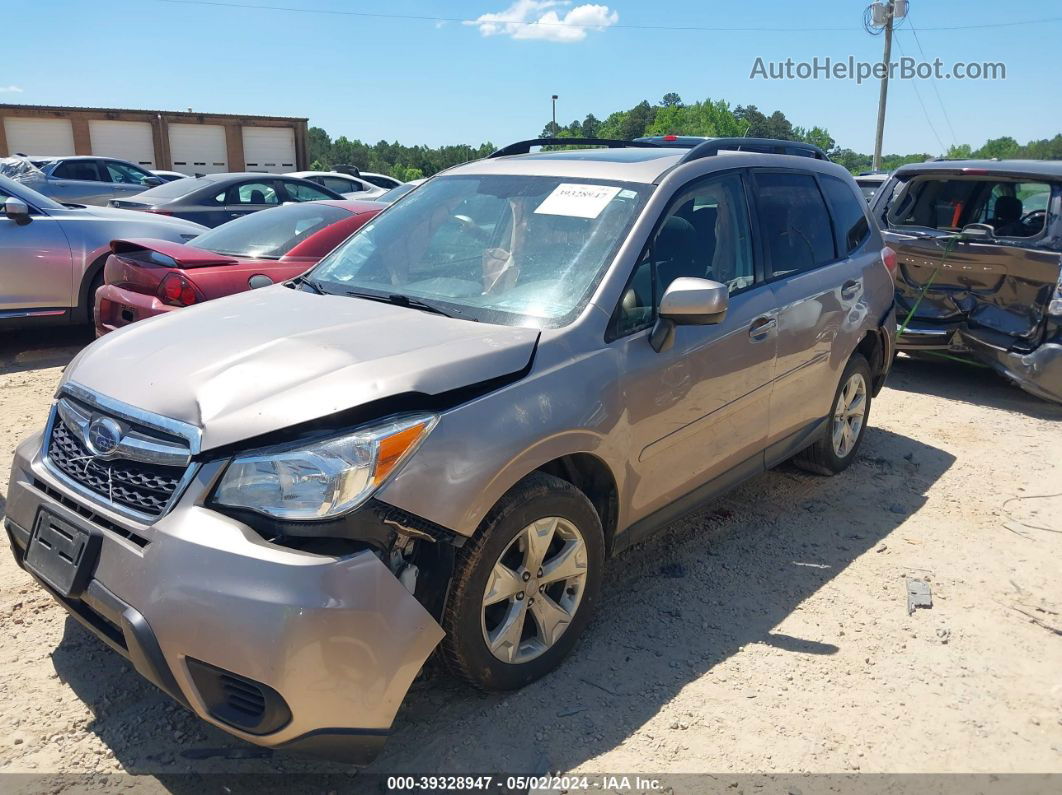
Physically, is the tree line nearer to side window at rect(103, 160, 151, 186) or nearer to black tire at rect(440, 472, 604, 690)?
side window at rect(103, 160, 151, 186)

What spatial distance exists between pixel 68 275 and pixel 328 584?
651 centimetres

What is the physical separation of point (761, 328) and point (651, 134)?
33.7m

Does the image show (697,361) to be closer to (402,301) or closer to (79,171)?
(402,301)

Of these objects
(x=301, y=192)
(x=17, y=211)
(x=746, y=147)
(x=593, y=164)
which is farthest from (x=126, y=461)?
(x=301, y=192)

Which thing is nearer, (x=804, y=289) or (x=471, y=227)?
(x=471, y=227)

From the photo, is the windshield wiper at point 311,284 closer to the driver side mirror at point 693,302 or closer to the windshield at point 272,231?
the driver side mirror at point 693,302

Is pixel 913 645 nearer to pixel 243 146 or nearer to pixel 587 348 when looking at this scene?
pixel 587 348

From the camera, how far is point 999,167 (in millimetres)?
7152

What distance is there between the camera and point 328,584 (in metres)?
2.30

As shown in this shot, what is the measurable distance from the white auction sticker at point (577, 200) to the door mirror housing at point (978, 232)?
4.87 m

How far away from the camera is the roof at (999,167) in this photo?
22.7 feet

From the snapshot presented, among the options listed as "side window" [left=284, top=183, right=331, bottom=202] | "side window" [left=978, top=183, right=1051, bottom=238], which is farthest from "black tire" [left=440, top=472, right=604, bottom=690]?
"side window" [left=284, top=183, right=331, bottom=202]

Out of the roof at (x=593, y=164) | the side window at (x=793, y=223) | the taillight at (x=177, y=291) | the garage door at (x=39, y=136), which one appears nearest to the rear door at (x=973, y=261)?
the side window at (x=793, y=223)

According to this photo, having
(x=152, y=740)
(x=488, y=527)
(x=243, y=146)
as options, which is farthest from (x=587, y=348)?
(x=243, y=146)
